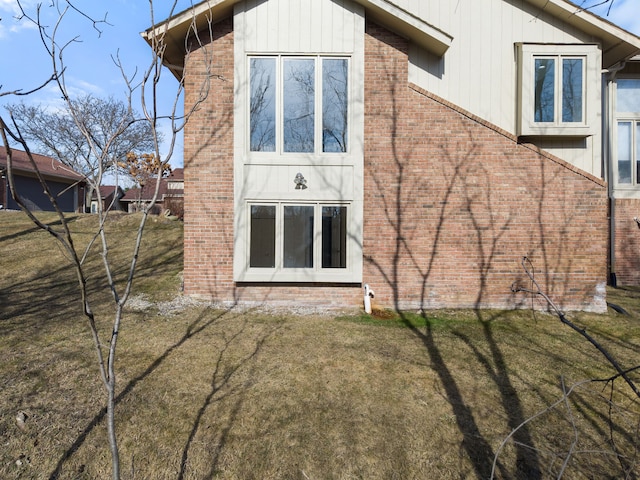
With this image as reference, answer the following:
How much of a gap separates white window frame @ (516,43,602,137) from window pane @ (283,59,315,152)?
14.7ft

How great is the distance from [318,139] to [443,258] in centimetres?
354

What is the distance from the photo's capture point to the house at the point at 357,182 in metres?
7.14

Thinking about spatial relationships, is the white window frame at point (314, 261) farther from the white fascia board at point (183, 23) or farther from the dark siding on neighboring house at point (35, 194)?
the dark siding on neighboring house at point (35, 194)

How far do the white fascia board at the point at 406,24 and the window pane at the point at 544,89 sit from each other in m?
2.15

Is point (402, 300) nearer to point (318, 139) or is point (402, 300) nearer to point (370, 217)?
point (370, 217)

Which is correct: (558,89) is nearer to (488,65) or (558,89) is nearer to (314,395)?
(488,65)

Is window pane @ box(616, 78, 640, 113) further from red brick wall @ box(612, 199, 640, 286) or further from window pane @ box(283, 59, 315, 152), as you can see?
window pane @ box(283, 59, 315, 152)

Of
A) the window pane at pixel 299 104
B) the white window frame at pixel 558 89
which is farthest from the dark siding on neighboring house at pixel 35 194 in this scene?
the white window frame at pixel 558 89

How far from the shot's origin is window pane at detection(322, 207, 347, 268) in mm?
7281

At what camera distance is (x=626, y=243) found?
9.95 meters

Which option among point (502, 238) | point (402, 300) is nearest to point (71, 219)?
point (402, 300)

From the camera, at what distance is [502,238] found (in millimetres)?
7203

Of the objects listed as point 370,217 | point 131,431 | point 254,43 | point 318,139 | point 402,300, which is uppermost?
point 254,43

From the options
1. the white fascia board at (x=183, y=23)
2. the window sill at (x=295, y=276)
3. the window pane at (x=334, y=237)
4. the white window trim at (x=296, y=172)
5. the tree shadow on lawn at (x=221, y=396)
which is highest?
the white fascia board at (x=183, y=23)
